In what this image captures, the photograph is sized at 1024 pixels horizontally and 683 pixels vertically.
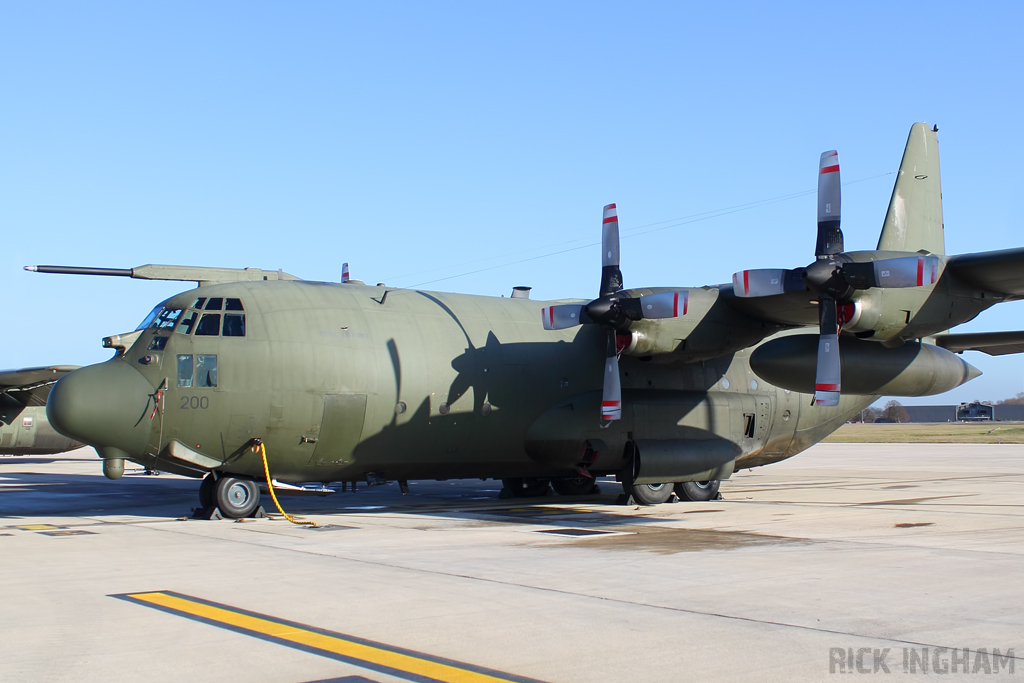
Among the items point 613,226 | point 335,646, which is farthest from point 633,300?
point 335,646

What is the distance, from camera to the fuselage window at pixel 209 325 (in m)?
15.6

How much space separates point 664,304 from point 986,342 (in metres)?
9.07

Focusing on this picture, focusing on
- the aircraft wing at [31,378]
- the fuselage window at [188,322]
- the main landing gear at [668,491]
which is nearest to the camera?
the fuselage window at [188,322]

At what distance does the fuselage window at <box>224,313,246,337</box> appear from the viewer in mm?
15680

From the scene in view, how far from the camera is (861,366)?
16375 mm

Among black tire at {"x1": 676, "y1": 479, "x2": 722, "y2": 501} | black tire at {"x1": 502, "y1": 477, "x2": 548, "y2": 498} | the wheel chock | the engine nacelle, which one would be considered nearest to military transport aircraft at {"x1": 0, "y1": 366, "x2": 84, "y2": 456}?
the wheel chock

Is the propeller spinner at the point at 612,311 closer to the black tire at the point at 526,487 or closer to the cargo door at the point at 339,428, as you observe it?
the cargo door at the point at 339,428

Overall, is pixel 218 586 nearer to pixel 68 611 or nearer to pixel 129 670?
pixel 68 611

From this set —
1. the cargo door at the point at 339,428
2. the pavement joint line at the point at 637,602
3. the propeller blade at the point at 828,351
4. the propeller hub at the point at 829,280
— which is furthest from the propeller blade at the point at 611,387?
the pavement joint line at the point at 637,602

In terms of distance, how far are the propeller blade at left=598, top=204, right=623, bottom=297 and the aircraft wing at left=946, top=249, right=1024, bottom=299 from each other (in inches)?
227

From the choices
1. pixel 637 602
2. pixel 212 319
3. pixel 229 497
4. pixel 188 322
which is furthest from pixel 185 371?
pixel 637 602

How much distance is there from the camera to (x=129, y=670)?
20.0ft

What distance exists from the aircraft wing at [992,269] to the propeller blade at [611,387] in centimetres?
597

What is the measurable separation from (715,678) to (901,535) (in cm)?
873
